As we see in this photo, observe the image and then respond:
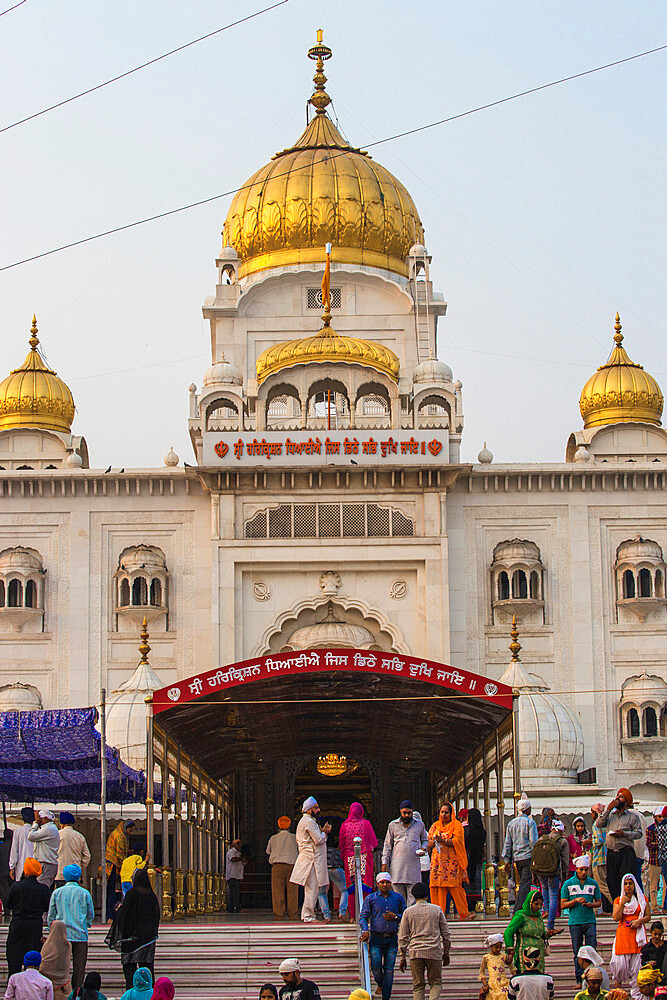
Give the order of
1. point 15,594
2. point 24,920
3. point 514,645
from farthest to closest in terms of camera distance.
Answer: point 15,594 → point 514,645 → point 24,920

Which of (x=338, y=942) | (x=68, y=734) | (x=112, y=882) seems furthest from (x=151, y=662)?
(x=338, y=942)

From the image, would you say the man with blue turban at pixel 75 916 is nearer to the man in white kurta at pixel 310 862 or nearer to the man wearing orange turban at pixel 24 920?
the man wearing orange turban at pixel 24 920

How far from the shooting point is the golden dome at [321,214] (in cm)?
4153

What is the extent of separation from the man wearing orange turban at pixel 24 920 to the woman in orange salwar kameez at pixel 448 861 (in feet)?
15.2

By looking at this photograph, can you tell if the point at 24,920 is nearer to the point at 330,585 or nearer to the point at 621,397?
the point at 330,585

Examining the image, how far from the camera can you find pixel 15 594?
34375 mm

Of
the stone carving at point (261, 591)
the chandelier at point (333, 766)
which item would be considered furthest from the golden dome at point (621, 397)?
the chandelier at point (333, 766)

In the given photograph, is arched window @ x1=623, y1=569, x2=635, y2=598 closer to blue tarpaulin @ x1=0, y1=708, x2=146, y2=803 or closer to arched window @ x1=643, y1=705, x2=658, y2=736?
arched window @ x1=643, y1=705, x2=658, y2=736

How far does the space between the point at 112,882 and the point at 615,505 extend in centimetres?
1884

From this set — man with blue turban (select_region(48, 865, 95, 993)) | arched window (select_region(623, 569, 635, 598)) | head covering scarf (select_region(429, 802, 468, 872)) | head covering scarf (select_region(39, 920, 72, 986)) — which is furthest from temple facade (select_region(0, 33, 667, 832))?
head covering scarf (select_region(39, 920, 72, 986))

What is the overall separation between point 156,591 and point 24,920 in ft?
68.8

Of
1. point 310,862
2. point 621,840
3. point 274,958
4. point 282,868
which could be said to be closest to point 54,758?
point 282,868

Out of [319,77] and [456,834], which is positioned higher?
[319,77]

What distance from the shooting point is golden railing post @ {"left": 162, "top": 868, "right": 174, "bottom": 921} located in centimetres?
1819
